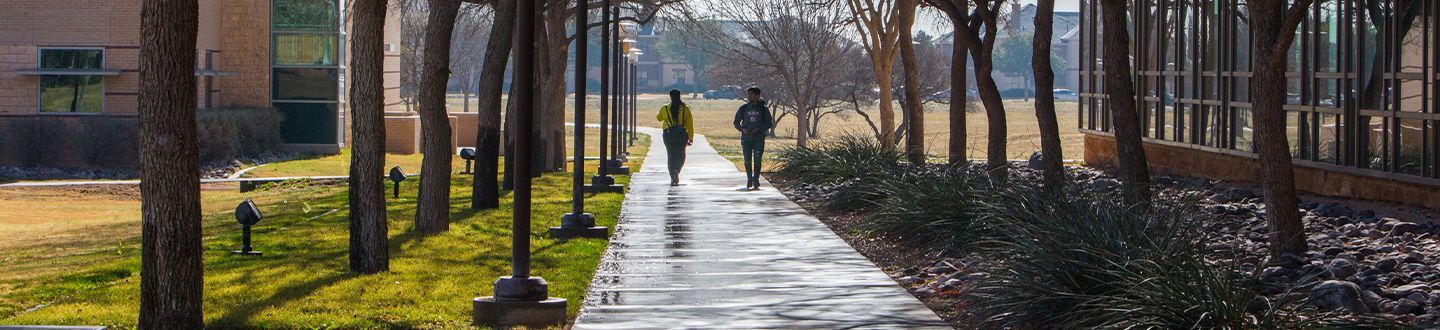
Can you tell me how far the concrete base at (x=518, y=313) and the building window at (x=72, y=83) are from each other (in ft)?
88.1

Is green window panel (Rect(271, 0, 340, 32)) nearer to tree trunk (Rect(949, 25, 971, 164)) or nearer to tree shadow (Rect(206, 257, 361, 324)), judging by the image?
Result: tree trunk (Rect(949, 25, 971, 164))

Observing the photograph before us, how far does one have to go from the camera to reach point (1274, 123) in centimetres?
1123

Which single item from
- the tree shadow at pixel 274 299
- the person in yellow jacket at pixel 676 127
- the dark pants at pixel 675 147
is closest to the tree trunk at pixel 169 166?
the tree shadow at pixel 274 299

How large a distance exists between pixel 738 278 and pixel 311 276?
2.79 metres

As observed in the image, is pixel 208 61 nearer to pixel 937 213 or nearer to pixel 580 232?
pixel 580 232

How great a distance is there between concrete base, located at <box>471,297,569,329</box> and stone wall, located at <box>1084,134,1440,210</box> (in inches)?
420

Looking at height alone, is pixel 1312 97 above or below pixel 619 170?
above

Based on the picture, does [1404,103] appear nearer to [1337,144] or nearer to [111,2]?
[1337,144]

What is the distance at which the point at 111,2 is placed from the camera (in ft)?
110

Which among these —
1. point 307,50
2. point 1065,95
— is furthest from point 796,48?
point 1065,95

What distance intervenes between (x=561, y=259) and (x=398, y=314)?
3.43 metres

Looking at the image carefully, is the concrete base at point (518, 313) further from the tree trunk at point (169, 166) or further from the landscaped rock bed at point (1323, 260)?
the landscaped rock bed at point (1323, 260)

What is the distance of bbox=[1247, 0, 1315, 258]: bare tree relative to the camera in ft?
36.4

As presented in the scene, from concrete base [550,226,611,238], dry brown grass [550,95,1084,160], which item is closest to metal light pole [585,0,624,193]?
concrete base [550,226,611,238]
